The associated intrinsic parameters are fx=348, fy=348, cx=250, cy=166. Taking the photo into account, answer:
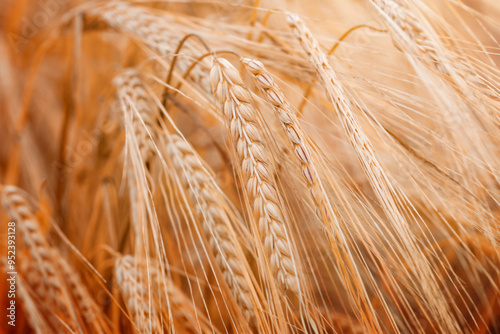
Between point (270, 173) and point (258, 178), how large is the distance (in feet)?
0.05

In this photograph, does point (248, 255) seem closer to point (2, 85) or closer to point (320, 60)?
point (320, 60)

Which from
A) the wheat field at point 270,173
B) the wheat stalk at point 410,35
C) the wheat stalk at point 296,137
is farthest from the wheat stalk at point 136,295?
the wheat stalk at point 410,35

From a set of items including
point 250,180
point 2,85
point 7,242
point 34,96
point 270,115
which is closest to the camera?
point 250,180

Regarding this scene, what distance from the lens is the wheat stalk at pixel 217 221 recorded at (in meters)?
0.43

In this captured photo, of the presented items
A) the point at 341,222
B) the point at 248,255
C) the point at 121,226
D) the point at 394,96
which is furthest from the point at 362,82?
the point at 121,226

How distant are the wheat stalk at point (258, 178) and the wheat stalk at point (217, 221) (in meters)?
0.06

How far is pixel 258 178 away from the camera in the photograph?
1.24ft

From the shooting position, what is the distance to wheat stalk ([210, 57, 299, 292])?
1.24ft

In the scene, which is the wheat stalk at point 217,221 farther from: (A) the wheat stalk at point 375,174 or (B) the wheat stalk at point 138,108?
(A) the wheat stalk at point 375,174

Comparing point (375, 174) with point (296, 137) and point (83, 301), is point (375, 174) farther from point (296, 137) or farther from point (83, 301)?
point (83, 301)

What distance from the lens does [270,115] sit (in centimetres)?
49

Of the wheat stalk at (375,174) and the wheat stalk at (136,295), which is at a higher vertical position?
the wheat stalk at (375,174)

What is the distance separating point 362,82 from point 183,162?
0.85ft

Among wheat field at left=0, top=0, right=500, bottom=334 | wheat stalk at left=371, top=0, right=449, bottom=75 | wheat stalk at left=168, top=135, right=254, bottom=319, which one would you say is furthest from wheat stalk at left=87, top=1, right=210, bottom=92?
wheat stalk at left=371, top=0, right=449, bottom=75
